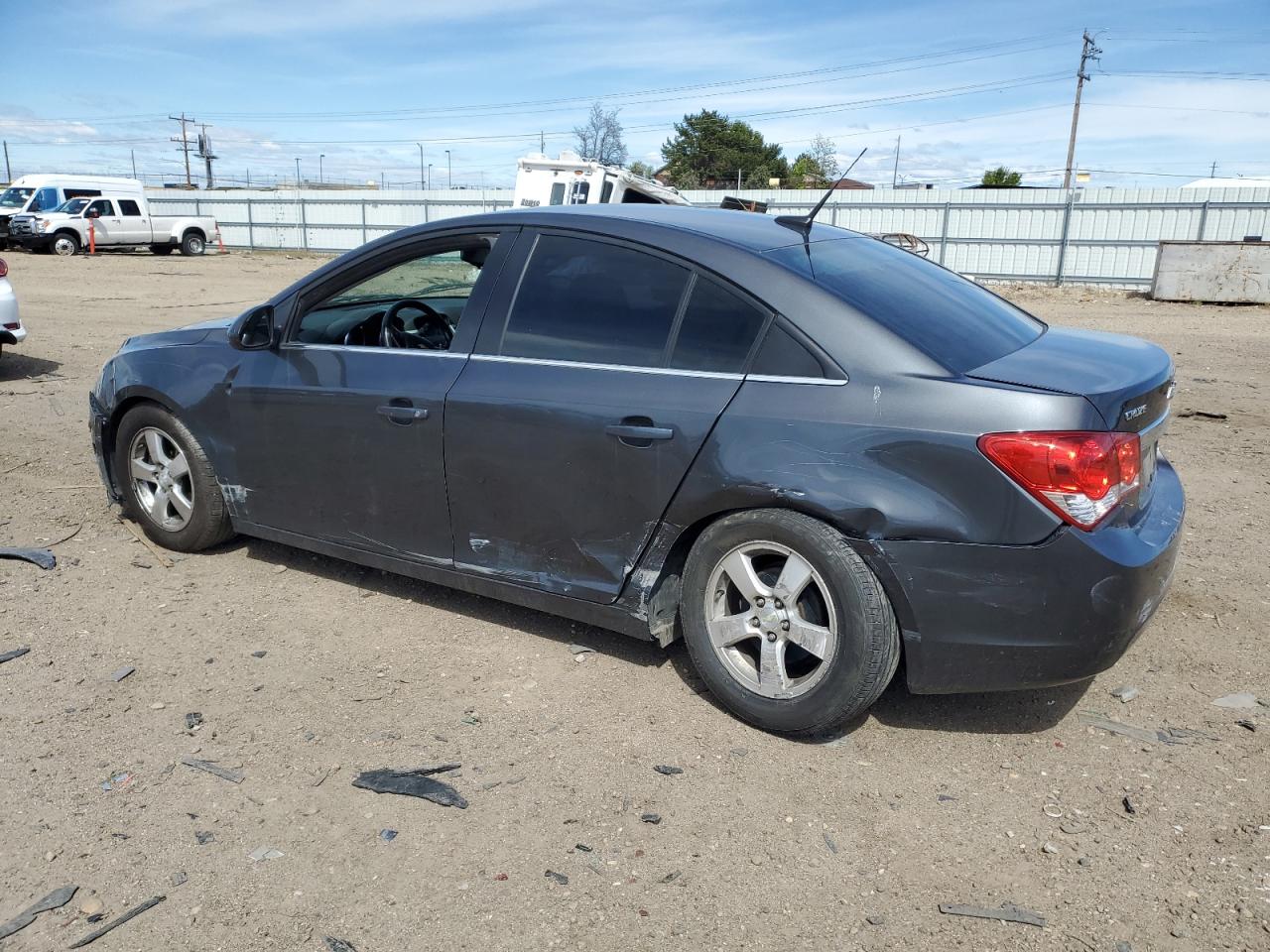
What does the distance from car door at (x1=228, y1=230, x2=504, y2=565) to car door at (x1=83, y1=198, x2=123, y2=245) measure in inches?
1278

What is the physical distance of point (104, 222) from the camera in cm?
3222

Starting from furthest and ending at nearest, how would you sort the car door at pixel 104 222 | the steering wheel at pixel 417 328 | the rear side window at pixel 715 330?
the car door at pixel 104 222 → the steering wheel at pixel 417 328 → the rear side window at pixel 715 330

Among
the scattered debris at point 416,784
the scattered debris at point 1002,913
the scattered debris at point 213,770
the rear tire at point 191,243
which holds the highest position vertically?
the rear tire at point 191,243

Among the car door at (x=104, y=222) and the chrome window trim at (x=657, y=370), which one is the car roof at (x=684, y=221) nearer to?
the chrome window trim at (x=657, y=370)

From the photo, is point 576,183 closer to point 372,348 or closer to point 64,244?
point 372,348

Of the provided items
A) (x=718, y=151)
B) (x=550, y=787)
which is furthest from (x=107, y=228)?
(x=718, y=151)

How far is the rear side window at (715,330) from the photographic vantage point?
132 inches

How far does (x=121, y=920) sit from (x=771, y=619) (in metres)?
2.01

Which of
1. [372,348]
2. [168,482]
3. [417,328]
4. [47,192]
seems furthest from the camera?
[47,192]

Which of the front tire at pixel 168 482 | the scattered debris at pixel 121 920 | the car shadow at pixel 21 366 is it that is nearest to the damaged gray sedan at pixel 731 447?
the front tire at pixel 168 482

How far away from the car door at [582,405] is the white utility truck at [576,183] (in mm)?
15517

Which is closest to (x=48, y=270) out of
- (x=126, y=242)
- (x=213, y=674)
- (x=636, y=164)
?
(x=126, y=242)

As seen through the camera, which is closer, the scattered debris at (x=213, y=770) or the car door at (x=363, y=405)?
the scattered debris at (x=213, y=770)

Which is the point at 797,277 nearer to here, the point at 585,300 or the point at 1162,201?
the point at 585,300
